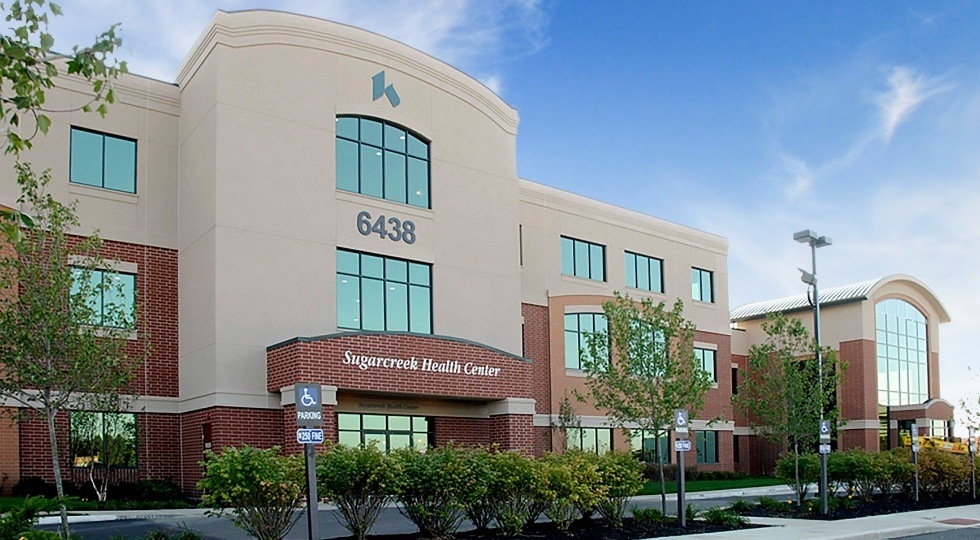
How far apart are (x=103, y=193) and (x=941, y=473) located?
974 inches

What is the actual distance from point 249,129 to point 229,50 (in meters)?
2.17

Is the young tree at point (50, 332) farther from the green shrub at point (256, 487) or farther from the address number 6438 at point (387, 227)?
the address number 6438 at point (387, 227)

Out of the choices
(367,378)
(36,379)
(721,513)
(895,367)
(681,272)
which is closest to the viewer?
(36,379)

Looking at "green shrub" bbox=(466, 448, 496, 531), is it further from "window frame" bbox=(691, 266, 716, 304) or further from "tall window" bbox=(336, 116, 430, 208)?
"window frame" bbox=(691, 266, 716, 304)

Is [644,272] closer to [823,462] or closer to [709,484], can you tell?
[709,484]

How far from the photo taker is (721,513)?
20.4 meters

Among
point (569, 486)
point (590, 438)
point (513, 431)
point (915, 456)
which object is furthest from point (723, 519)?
point (590, 438)

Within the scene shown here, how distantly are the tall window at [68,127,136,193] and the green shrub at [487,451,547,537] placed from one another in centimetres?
1475

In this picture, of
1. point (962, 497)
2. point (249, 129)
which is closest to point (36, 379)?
point (249, 129)

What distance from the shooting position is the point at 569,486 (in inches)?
668

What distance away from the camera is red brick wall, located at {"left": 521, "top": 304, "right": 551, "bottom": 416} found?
35.5 meters

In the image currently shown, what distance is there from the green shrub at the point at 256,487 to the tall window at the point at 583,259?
24.0 m

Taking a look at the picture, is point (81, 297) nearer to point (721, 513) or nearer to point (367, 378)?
point (367, 378)

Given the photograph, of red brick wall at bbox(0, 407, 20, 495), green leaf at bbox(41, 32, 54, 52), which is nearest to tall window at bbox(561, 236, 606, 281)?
red brick wall at bbox(0, 407, 20, 495)
